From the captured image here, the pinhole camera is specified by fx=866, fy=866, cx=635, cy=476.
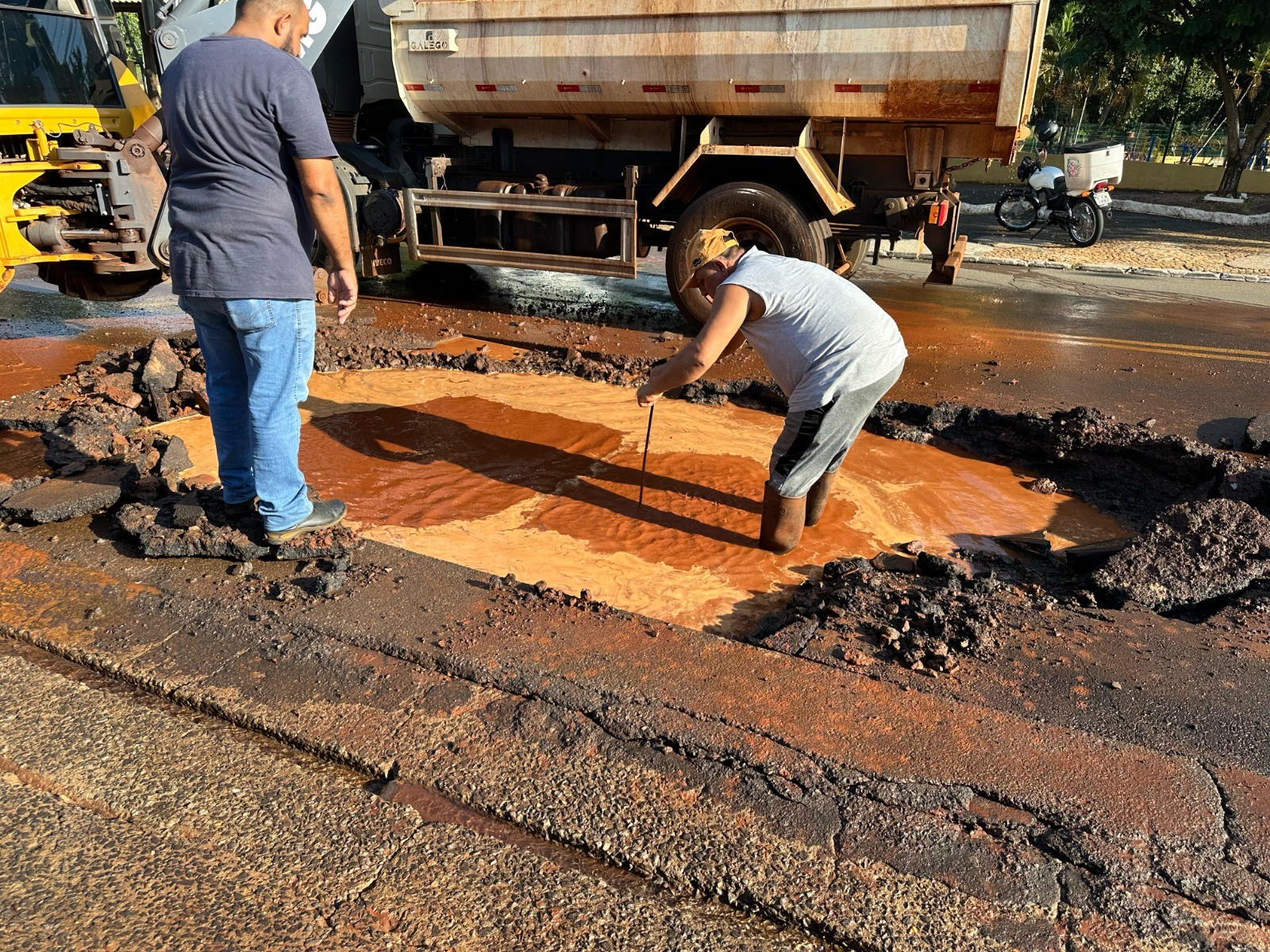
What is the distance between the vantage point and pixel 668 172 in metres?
8.08

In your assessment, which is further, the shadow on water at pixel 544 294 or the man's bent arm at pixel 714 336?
the shadow on water at pixel 544 294

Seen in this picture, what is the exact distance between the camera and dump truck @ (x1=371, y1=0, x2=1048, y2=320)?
6.48m

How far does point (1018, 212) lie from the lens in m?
13.7

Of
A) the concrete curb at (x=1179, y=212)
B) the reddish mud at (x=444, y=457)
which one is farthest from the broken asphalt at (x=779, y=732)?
the concrete curb at (x=1179, y=212)

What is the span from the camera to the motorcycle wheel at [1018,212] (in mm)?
13516

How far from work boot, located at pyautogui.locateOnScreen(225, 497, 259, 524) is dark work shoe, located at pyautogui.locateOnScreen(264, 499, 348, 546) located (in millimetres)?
236

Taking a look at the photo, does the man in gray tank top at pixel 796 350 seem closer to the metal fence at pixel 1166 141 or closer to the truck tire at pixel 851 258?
the truck tire at pixel 851 258

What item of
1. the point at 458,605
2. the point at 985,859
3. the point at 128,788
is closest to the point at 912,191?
the point at 458,605

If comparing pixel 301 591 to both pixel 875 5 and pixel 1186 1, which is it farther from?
pixel 1186 1

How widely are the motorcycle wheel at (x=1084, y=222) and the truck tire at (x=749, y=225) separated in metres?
7.51

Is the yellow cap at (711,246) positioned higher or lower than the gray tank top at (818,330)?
higher

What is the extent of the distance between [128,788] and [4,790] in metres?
0.32

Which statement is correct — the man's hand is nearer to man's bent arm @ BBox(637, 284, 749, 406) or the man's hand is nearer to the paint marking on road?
man's bent arm @ BBox(637, 284, 749, 406)

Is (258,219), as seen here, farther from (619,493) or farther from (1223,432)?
(1223,432)
